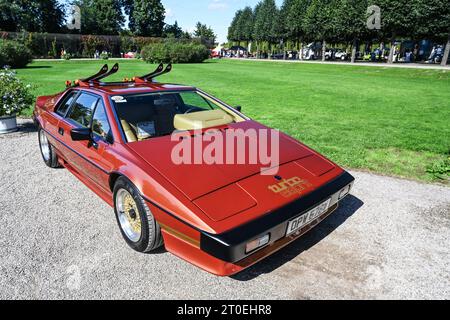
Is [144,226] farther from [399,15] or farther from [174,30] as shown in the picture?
[174,30]

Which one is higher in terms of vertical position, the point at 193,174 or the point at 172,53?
the point at 172,53

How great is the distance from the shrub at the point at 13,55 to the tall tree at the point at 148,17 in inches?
2068

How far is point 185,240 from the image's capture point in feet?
7.30

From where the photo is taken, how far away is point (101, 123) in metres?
3.18

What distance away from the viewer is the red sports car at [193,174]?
2154 mm

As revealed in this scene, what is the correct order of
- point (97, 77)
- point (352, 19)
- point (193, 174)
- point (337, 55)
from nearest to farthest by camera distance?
point (193, 174) → point (97, 77) → point (352, 19) → point (337, 55)

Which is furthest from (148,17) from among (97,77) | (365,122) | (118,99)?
(118,99)

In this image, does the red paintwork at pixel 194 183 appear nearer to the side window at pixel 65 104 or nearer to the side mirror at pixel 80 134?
the side mirror at pixel 80 134

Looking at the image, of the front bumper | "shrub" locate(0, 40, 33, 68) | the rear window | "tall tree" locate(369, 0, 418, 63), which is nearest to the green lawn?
the front bumper

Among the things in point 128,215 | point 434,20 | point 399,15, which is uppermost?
point 399,15

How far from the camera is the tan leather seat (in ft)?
9.57

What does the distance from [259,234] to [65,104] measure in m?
3.41

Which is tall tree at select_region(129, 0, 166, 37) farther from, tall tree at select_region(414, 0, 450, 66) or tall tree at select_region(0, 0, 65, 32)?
tall tree at select_region(414, 0, 450, 66)

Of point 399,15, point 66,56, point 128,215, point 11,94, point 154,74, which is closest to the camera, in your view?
point 128,215
